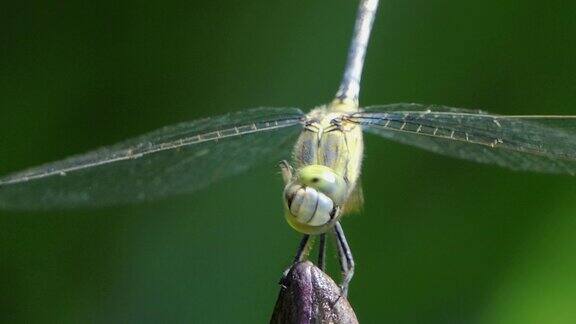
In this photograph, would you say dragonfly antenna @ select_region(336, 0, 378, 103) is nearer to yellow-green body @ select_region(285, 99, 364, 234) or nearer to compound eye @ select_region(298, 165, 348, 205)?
yellow-green body @ select_region(285, 99, 364, 234)

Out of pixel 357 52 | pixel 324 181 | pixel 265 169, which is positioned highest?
pixel 357 52

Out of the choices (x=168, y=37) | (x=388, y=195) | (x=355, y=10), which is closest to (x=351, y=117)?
(x=388, y=195)

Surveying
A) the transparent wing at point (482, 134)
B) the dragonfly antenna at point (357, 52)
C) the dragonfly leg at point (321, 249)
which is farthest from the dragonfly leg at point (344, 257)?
the dragonfly antenna at point (357, 52)

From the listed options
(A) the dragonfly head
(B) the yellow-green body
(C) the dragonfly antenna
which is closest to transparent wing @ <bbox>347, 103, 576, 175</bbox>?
(B) the yellow-green body

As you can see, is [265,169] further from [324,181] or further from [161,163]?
[324,181]

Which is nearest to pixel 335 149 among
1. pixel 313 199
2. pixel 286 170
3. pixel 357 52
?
pixel 286 170

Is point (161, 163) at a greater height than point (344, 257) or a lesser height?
greater

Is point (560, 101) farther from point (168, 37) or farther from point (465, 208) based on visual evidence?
point (168, 37)
